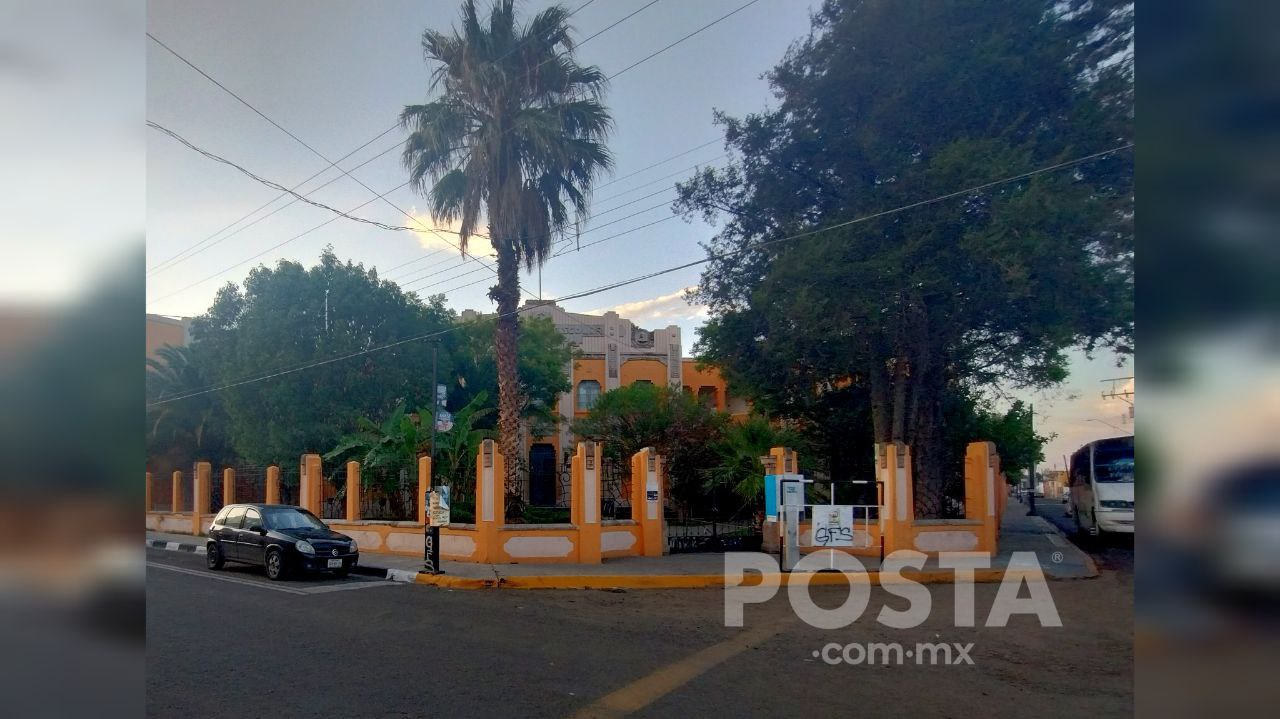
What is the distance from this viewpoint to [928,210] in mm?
16500

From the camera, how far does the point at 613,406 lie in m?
28.1

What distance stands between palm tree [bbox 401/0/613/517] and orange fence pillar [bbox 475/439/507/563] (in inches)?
83.2

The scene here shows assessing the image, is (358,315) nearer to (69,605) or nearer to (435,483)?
(435,483)

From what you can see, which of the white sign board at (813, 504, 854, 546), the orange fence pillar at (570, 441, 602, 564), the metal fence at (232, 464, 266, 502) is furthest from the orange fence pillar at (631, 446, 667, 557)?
the metal fence at (232, 464, 266, 502)

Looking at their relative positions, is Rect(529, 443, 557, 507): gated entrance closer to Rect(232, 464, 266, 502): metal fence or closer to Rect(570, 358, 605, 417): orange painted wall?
Rect(570, 358, 605, 417): orange painted wall

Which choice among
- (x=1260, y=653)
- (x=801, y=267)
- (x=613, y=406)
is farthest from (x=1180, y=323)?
(x=613, y=406)

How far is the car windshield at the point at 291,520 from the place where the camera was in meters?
15.3

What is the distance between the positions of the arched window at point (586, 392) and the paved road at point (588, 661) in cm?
2578

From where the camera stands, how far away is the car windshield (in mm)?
15262

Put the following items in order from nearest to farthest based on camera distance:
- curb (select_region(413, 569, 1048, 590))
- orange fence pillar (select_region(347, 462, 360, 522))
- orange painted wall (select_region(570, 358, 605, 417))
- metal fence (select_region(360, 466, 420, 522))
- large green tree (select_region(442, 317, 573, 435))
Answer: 1. curb (select_region(413, 569, 1048, 590))
2. orange fence pillar (select_region(347, 462, 360, 522))
3. metal fence (select_region(360, 466, 420, 522))
4. large green tree (select_region(442, 317, 573, 435))
5. orange painted wall (select_region(570, 358, 605, 417))

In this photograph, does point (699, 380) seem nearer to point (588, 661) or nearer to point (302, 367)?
point (302, 367)

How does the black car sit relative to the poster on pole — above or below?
below

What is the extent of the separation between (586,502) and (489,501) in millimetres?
2012

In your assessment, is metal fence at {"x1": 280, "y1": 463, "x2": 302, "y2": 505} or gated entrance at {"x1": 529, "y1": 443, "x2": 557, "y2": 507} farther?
gated entrance at {"x1": 529, "y1": 443, "x2": 557, "y2": 507}
